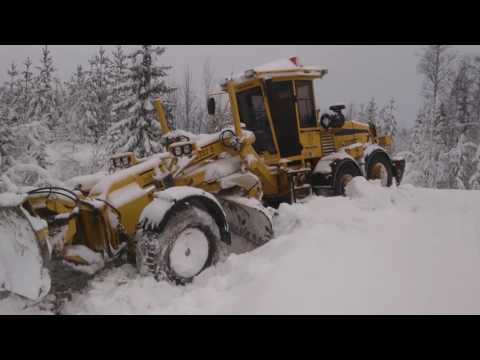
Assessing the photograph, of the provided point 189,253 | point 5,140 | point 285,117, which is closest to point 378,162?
point 285,117

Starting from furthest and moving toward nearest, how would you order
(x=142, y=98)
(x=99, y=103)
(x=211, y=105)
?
(x=99, y=103) → (x=142, y=98) → (x=211, y=105)

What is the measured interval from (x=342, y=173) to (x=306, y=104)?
1706 mm

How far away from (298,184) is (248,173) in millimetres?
2039

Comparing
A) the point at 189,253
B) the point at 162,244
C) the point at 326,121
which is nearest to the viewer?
the point at 162,244

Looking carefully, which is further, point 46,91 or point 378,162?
point 46,91

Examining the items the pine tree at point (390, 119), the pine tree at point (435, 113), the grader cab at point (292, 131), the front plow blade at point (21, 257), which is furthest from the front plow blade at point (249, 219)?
the pine tree at point (390, 119)

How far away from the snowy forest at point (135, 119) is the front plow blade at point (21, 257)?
18.2 ft

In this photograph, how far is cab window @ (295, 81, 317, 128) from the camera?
26.6 feet

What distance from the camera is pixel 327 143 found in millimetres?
8641

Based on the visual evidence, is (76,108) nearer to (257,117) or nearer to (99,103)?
(99,103)

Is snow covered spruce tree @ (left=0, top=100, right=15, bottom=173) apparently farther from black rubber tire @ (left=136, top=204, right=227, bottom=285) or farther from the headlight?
the headlight

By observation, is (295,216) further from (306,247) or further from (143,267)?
(143,267)

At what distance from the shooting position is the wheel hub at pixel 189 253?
4.32 meters
